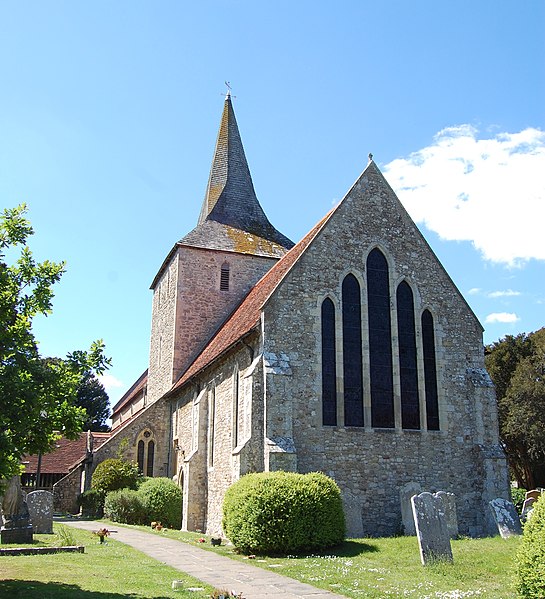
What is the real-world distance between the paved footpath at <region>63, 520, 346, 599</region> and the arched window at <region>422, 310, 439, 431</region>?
26.4 ft

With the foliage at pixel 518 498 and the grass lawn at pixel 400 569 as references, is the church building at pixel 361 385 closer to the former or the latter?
the grass lawn at pixel 400 569

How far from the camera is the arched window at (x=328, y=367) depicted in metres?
18.4

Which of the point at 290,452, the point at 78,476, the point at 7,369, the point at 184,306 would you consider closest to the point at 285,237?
the point at 184,306

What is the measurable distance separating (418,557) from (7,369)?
29.4ft

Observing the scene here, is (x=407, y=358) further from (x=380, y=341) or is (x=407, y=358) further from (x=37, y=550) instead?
(x=37, y=550)

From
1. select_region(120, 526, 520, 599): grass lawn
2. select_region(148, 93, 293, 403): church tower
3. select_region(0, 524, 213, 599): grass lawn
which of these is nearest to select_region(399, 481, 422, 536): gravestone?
select_region(120, 526, 520, 599): grass lawn

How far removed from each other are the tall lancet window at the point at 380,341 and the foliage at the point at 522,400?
2158cm

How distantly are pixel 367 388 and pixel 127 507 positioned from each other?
11.6m

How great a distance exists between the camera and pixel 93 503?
27016 millimetres

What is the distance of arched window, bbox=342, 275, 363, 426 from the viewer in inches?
736

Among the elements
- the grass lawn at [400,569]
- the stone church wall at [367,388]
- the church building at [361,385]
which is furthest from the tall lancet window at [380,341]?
the grass lawn at [400,569]

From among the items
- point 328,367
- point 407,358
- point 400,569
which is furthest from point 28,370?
point 407,358

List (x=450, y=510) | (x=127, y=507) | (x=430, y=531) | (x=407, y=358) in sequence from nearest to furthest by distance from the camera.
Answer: (x=430, y=531) < (x=450, y=510) < (x=407, y=358) < (x=127, y=507)

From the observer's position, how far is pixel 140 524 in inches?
951
